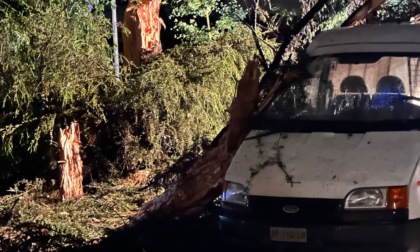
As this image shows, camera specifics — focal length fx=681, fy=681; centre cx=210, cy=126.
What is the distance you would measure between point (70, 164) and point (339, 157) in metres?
6.25

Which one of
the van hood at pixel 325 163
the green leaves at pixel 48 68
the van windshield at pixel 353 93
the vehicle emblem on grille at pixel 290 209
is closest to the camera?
the van hood at pixel 325 163

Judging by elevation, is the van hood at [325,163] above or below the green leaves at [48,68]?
below

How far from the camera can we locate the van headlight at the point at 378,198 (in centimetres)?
478

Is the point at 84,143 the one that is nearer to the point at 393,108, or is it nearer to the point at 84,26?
the point at 84,26

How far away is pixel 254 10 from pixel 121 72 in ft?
7.63

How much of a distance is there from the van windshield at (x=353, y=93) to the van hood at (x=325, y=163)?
35 cm

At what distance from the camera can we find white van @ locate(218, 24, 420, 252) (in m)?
4.81

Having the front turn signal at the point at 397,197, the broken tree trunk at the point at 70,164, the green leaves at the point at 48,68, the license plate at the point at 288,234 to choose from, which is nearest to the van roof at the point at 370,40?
the front turn signal at the point at 397,197

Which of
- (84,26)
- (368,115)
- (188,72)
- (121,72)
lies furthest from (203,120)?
(368,115)

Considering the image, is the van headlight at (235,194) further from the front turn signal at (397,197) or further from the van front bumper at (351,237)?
the front turn signal at (397,197)

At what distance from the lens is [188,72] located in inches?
409

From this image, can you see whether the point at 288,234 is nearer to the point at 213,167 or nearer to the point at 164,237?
the point at 164,237

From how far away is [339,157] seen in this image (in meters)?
5.09

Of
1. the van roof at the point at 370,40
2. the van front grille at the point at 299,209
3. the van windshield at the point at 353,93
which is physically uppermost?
the van roof at the point at 370,40
